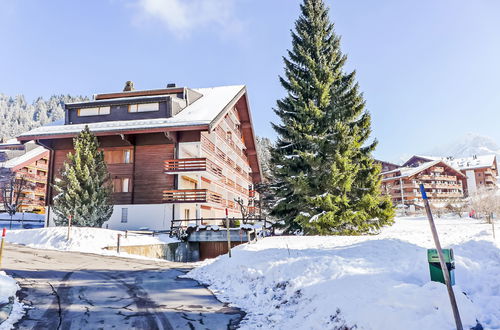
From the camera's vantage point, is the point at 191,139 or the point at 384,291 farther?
the point at 191,139

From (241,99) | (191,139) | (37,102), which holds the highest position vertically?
(37,102)

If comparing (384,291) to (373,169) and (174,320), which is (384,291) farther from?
(373,169)

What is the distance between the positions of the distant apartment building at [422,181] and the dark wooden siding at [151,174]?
57.9 m

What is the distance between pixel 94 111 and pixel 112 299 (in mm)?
26513

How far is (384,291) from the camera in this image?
6.02 m

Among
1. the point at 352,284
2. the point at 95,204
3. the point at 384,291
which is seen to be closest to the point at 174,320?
the point at 352,284

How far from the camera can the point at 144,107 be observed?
101 ft

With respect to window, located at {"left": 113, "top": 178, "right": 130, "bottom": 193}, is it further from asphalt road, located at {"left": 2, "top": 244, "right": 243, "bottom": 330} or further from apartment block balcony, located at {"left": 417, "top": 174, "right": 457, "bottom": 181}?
apartment block balcony, located at {"left": 417, "top": 174, "right": 457, "bottom": 181}

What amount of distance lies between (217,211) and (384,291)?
2963 cm

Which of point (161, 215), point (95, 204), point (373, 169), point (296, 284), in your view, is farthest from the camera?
point (161, 215)

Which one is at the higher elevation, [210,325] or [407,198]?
[407,198]

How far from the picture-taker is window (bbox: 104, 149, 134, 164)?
96.4 feet

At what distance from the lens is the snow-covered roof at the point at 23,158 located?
52.6 m

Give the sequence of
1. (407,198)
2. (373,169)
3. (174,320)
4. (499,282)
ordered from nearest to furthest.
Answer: (499,282) → (174,320) → (373,169) → (407,198)
